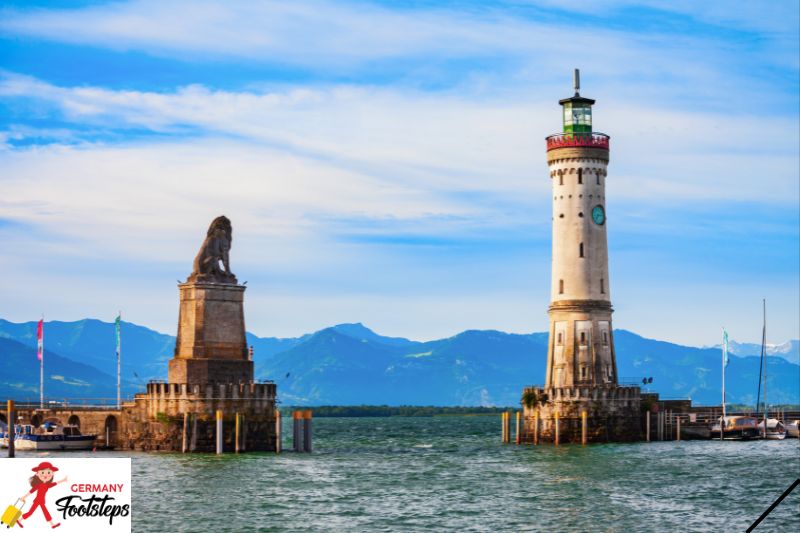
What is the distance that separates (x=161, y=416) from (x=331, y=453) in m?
14.7

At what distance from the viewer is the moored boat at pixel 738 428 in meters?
111

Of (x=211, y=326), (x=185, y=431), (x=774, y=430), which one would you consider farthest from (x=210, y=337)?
(x=774, y=430)

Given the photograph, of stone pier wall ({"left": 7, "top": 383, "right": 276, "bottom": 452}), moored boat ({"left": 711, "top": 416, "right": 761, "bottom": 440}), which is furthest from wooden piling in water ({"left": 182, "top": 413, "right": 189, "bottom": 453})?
moored boat ({"left": 711, "top": 416, "right": 761, "bottom": 440})

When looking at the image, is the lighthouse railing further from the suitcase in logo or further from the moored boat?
the suitcase in logo

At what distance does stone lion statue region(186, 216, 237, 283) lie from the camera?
88062mm

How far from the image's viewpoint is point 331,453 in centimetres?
9669

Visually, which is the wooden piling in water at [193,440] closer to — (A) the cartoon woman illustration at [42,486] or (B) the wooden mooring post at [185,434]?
(B) the wooden mooring post at [185,434]

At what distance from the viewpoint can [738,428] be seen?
368 ft

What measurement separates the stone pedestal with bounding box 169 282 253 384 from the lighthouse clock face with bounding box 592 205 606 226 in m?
27.5

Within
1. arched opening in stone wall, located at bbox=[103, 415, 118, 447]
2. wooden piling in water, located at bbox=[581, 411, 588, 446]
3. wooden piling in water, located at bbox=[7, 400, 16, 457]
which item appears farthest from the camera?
arched opening in stone wall, located at bbox=[103, 415, 118, 447]

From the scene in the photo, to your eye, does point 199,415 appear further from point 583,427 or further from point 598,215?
point 598,215

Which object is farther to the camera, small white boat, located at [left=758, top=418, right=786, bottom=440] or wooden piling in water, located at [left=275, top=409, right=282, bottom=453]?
small white boat, located at [left=758, top=418, right=786, bottom=440]

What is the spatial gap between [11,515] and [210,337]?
229 feet

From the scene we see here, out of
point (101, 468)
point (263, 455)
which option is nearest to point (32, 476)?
point (101, 468)
